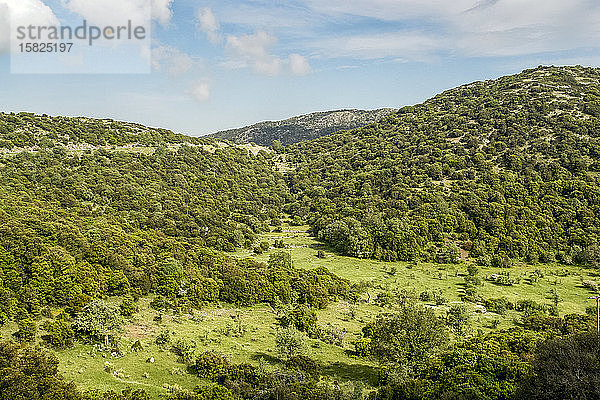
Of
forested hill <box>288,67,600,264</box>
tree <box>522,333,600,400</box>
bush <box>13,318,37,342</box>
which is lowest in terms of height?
bush <box>13,318,37,342</box>

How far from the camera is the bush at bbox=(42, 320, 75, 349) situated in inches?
961

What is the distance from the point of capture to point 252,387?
22391 millimetres

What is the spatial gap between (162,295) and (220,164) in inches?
2755

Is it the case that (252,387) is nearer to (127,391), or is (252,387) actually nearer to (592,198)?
(127,391)

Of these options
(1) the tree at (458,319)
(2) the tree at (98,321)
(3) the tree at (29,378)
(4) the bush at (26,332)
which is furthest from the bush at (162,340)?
(1) the tree at (458,319)

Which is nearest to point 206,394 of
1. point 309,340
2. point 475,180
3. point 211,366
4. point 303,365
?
point 211,366

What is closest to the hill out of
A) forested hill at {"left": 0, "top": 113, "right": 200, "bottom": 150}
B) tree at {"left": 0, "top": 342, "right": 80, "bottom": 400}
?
tree at {"left": 0, "top": 342, "right": 80, "bottom": 400}

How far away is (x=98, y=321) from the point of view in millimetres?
26094

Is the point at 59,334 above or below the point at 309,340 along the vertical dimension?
above

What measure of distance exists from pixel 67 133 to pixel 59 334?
71763 millimetres

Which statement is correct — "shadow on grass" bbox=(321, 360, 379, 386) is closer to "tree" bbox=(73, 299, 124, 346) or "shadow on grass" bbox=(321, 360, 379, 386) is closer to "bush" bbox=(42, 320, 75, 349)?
"tree" bbox=(73, 299, 124, 346)

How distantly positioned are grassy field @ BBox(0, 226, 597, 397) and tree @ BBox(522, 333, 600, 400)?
10673mm

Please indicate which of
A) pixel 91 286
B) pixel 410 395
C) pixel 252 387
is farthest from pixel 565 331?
pixel 91 286

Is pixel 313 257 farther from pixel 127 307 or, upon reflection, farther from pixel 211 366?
pixel 211 366
